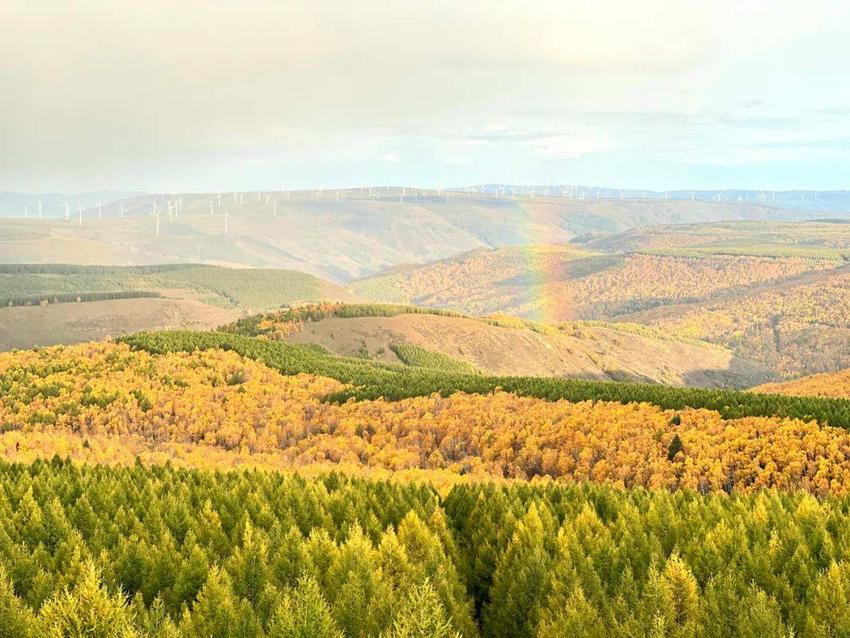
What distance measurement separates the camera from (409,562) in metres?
26.5

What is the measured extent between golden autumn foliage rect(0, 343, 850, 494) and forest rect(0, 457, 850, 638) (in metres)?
22.9

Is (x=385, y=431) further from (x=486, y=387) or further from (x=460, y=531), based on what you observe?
(x=460, y=531)

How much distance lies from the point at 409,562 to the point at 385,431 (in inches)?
2333

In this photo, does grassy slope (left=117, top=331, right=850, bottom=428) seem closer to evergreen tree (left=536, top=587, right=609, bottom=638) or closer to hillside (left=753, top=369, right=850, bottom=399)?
hillside (left=753, top=369, right=850, bottom=399)

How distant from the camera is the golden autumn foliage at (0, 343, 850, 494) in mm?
58656

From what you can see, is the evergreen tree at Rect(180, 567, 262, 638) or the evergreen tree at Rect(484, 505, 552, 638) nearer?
the evergreen tree at Rect(180, 567, 262, 638)

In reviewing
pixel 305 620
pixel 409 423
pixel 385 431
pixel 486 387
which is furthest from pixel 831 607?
pixel 486 387

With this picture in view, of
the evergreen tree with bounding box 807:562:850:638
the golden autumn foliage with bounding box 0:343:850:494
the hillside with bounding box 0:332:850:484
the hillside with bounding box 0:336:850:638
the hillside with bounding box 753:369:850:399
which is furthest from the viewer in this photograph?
the hillside with bounding box 753:369:850:399

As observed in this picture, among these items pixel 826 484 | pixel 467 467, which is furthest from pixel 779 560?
pixel 467 467

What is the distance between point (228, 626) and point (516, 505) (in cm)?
1648

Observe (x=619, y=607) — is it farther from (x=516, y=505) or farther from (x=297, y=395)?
(x=297, y=395)

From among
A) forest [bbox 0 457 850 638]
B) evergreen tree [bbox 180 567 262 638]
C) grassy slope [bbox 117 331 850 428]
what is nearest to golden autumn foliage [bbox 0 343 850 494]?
grassy slope [bbox 117 331 850 428]

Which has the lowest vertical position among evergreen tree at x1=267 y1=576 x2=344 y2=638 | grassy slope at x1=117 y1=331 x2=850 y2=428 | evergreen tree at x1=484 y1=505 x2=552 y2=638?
grassy slope at x1=117 y1=331 x2=850 y2=428

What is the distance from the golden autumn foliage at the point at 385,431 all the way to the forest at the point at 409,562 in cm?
2288
